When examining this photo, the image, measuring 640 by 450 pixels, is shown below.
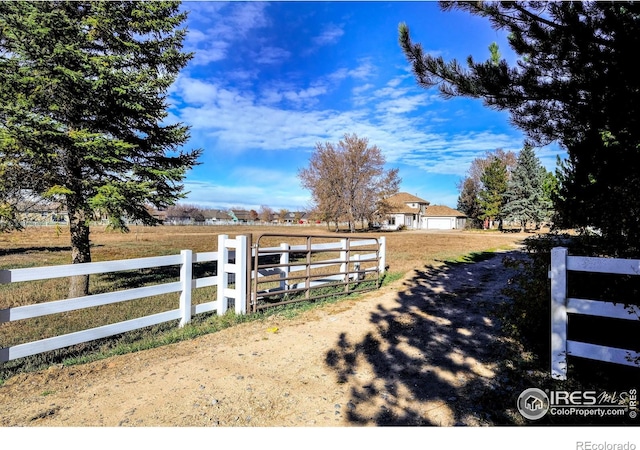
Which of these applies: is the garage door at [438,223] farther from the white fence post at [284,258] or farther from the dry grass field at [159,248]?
the white fence post at [284,258]

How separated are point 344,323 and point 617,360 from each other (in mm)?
3497

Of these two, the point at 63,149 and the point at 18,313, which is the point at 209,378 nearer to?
the point at 18,313

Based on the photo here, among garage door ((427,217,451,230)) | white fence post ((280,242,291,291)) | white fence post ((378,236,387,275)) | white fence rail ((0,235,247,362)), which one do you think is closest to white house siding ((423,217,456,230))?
garage door ((427,217,451,230))

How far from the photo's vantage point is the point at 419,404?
3.11 metres

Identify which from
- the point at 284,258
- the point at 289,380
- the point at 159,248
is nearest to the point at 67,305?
the point at 289,380

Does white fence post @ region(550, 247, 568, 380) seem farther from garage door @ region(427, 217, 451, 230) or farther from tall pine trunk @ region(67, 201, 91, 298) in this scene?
garage door @ region(427, 217, 451, 230)

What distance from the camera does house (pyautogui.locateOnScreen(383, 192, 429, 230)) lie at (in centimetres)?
5944

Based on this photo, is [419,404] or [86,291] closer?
[419,404]

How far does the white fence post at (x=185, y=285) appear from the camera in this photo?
5.57 m

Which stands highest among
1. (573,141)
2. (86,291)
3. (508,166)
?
(508,166)

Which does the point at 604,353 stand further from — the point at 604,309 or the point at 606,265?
the point at 606,265

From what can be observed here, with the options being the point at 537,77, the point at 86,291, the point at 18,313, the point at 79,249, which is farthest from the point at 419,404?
the point at 79,249
